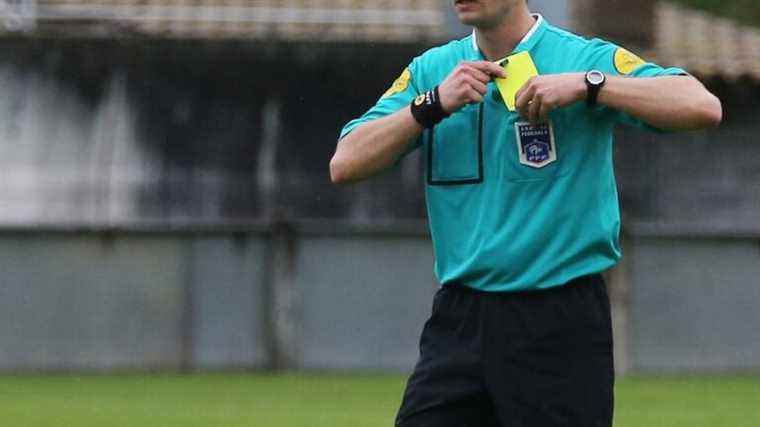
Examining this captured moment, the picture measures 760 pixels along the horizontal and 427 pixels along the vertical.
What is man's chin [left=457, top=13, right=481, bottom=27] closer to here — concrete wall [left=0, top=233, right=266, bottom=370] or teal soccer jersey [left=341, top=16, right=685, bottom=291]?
teal soccer jersey [left=341, top=16, right=685, bottom=291]

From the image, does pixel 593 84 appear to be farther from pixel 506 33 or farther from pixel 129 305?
pixel 129 305

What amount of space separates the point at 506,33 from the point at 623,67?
307mm

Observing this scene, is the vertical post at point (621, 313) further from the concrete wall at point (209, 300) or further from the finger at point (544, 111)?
the finger at point (544, 111)

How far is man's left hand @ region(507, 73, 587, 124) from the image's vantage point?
464 cm

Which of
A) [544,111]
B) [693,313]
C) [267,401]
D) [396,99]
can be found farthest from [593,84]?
[693,313]

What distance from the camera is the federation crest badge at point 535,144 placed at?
4.79 metres

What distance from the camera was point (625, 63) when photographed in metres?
4.85

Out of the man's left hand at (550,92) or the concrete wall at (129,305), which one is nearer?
the man's left hand at (550,92)

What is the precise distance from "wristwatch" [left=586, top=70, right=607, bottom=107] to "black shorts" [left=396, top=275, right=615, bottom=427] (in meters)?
0.47

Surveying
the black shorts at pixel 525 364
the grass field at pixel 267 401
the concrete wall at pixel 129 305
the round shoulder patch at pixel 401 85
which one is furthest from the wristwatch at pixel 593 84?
the concrete wall at pixel 129 305

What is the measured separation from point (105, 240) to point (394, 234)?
2.79m

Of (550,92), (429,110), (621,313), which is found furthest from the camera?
(621,313)

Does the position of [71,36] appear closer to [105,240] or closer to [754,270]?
[105,240]

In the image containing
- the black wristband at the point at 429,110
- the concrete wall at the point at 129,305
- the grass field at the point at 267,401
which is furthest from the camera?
the concrete wall at the point at 129,305
